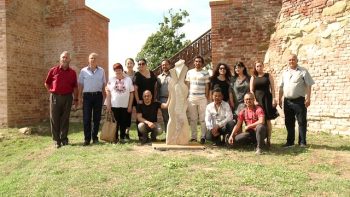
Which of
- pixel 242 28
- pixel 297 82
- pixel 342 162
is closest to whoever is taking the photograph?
pixel 342 162

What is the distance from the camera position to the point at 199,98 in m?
7.16

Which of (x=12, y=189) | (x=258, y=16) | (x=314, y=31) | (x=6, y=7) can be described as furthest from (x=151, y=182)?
(x=6, y=7)

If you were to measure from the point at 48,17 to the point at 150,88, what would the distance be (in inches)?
287

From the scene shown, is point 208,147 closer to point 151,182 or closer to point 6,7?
point 151,182

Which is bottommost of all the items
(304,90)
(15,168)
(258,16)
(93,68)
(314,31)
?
(15,168)

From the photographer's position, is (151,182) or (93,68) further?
(93,68)

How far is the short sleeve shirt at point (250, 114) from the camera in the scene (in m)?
6.53

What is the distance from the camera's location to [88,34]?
1305cm

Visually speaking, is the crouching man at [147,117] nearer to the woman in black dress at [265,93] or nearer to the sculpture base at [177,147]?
the sculpture base at [177,147]

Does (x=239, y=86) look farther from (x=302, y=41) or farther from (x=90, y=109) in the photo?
(x=302, y=41)

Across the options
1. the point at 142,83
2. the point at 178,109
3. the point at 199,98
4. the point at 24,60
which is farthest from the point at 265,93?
the point at 24,60

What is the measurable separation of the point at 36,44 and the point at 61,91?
618 centimetres

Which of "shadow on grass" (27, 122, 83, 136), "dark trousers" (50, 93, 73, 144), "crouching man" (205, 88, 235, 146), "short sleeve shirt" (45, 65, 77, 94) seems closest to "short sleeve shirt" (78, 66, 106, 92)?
"short sleeve shirt" (45, 65, 77, 94)

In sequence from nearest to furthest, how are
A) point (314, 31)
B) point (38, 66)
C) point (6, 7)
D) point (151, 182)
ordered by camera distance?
point (151, 182) < point (314, 31) < point (6, 7) < point (38, 66)
